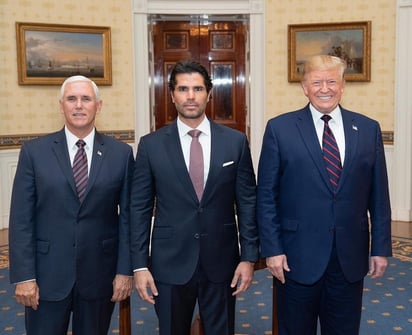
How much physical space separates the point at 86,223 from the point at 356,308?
1435mm

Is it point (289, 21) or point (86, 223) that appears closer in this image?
point (86, 223)

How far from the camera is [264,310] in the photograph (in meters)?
4.60

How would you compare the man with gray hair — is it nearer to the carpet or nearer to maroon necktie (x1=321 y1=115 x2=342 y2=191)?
maroon necktie (x1=321 y1=115 x2=342 y2=191)

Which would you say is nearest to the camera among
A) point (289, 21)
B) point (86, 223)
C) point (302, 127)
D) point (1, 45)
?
point (86, 223)

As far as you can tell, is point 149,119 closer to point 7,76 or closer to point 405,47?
point 7,76

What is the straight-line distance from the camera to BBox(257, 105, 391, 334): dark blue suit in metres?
2.69

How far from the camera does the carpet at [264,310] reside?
4.22 metres

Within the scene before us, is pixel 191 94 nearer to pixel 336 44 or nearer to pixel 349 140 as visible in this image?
pixel 349 140

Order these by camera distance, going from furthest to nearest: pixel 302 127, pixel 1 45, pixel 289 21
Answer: pixel 289 21, pixel 1 45, pixel 302 127

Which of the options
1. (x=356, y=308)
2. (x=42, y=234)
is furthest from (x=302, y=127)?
(x=42, y=234)

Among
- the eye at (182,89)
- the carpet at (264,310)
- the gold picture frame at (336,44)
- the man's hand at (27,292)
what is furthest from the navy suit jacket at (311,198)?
the gold picture frame at (336,44)

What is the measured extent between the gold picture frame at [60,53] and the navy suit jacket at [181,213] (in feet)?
18.3

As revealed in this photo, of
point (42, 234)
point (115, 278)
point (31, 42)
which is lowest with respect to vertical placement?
point (115, 278)

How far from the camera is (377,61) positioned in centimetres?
795
